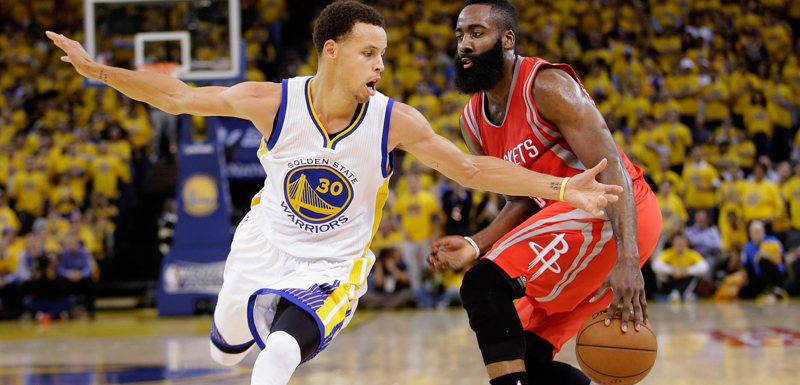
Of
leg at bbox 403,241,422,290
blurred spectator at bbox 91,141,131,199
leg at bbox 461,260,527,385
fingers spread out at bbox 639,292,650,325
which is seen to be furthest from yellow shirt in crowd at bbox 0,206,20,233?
fingers spread out at bbox 639,292,650,325

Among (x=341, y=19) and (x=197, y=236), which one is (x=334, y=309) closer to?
(x=341, y=19)

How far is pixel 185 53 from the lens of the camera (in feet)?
A: 33.6

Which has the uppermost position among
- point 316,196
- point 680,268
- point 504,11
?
point 504,11

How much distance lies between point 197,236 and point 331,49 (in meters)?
7.98

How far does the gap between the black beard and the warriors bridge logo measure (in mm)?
844

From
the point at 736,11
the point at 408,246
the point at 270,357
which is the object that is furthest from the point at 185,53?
the point at 736,11

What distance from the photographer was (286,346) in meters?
3.07

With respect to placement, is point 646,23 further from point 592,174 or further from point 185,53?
point 592,174

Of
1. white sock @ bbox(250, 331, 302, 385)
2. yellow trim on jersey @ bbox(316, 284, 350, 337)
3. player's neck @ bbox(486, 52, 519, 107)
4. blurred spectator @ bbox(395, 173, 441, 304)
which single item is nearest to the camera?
white sock @ bbox(250, 331, 302, 385)

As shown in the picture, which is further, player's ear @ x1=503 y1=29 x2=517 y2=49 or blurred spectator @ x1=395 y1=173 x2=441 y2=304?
blurred spectator @ x1=395 y1=173 x2=441 y2=304

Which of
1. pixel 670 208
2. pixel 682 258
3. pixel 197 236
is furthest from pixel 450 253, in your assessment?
pixel 670 208

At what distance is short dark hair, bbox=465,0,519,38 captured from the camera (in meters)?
3.79

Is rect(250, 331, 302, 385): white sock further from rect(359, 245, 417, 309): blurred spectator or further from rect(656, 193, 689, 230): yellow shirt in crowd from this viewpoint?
rect(656, 193, 689, 230): yellow shirt in crowd

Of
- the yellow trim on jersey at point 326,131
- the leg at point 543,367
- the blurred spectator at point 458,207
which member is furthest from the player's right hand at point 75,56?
the blurred spectator at point 458,207
